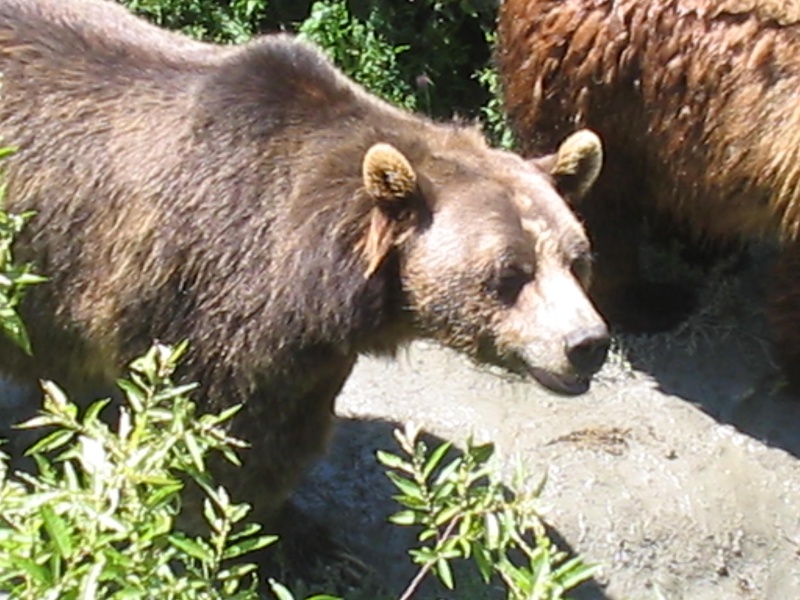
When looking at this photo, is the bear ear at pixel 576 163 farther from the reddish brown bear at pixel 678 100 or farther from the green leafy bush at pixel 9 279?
the green leafy bush at pixel 9 279

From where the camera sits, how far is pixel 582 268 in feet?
15.0

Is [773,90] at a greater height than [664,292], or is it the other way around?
[773,90]

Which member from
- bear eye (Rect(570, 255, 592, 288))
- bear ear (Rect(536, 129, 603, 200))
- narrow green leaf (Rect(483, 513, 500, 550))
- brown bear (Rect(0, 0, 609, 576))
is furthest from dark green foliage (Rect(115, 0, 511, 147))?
narrow green leaf (Rect(483, 513, 500, 550))

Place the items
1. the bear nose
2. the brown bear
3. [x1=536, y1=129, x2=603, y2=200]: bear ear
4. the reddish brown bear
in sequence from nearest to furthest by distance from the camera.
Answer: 1. the bear nose
2. the brown bear
3. [x1=536, y1=129, x2=603, y2=200]: bear ear
4. the reddish brown bear

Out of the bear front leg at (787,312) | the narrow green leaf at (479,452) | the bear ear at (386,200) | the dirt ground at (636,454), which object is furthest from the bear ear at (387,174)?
the bear front leg at (787,312)

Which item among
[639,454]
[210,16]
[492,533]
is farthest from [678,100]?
[492,533]

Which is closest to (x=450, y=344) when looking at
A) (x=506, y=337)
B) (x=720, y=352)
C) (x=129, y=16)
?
(x=506, y=337)

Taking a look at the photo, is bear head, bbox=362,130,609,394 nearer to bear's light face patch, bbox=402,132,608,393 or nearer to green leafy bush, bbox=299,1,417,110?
bear's light face patch, bbox=402,132,608,393

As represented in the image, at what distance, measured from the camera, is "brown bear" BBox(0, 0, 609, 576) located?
4.40 m

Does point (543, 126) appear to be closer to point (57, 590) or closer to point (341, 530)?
point (341, 530)

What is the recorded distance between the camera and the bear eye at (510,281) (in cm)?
435

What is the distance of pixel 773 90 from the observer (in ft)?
18.7

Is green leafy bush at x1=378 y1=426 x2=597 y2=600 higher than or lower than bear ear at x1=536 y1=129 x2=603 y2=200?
lower

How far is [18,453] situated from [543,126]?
7.99 ft
